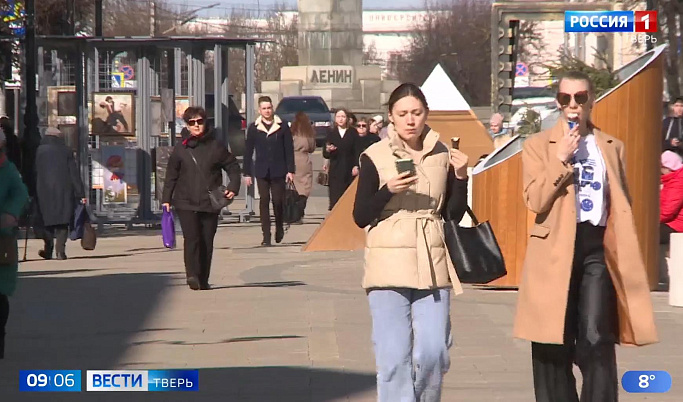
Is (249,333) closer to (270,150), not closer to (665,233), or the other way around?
(665,233)

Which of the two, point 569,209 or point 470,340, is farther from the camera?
point 470,340

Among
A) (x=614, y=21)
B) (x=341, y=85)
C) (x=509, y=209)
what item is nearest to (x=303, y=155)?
(x=614, y=21)

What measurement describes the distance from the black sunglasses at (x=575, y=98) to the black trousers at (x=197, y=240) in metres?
7.27

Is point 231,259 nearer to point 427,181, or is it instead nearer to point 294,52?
point 427,181

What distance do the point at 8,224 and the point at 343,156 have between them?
11.5 meters

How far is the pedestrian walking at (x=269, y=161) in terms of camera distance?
734 inches

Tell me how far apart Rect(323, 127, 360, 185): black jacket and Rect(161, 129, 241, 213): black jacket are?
7050 mm

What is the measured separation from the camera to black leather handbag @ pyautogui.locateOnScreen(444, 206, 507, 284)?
6.84 metres

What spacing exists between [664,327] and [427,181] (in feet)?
16.5

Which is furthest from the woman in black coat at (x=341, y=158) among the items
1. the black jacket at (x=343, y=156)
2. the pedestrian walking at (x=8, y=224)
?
the pedestrian walking at (x=8, y=224)

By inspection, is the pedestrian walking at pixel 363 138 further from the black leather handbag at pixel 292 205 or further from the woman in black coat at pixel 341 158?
the black leather handbag at pixel 292 205

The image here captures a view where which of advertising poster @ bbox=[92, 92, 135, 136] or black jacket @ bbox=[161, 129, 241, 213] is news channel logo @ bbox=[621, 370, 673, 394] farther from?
advertising poster @ bbox=[92, 92, 135, 136]

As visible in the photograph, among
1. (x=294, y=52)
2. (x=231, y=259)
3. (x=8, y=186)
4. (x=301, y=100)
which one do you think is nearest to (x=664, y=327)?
(x=8, y=186)

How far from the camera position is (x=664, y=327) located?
1130 centimetres
